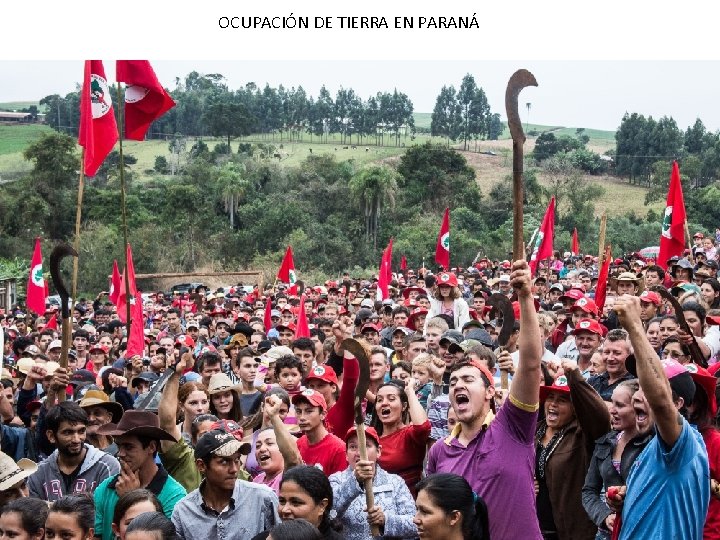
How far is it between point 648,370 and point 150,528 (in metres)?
2.17

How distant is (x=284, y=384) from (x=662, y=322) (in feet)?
9.36

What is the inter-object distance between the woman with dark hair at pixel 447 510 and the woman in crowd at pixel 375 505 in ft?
2.38

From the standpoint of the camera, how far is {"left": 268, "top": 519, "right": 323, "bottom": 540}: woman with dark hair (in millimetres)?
4168

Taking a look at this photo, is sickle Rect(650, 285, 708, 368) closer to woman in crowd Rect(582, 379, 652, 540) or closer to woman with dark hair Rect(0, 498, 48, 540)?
woman in crowd Rect(582, 379, 652, 540)

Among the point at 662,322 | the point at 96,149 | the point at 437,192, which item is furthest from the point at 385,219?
the point at 662,322

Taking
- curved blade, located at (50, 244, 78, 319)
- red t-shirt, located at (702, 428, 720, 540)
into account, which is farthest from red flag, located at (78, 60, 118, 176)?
red t-shirt, located at (702, 428, 720, 540)

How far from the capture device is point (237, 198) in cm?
5616

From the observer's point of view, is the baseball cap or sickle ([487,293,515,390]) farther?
sickle ([487,293,515,390])

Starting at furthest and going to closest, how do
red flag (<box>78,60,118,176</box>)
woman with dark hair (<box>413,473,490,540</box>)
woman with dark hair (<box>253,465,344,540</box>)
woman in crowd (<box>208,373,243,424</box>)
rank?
red flag (<box>78,60,118,176</box>) → woman in crowd (<box>208,373,243,424</box>) → woman with dark hair (<box>253,465,344,540</box>) → woman with dark hair (<box>413,473,490,540</box>)

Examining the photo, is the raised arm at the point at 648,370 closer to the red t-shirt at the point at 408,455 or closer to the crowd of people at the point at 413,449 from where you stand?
the crowd of people at the point at 413,449

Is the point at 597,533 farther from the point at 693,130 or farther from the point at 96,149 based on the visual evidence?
the point at 693,130

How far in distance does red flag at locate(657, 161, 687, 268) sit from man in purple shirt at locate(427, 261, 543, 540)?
9.84 meters

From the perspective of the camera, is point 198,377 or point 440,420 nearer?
point 440,420

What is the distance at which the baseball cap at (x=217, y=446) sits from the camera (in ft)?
17.1
